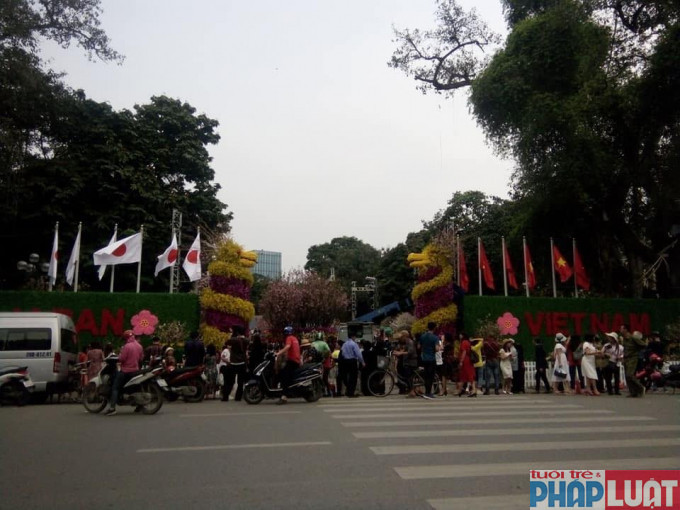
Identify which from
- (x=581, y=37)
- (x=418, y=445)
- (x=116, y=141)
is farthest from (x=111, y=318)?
(x=581, y=37)

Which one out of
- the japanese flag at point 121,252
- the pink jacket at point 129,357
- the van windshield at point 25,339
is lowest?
the pink jacket at point 129,357

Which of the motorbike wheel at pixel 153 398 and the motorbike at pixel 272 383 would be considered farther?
the motorbike at pixel 272 383

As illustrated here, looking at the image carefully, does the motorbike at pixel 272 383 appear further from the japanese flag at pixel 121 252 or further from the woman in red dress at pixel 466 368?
the japanese flag at pixel 121 252

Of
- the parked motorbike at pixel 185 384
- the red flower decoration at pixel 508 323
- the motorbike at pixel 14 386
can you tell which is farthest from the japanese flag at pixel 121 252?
the red flower decoration at pixel 508 323

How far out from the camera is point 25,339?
1465 centimetres

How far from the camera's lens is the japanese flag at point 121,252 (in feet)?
70.1

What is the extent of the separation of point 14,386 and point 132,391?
3.92 meters

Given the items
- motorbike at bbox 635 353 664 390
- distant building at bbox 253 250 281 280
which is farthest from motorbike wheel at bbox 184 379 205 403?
distant building at bbox 253 250 281 280

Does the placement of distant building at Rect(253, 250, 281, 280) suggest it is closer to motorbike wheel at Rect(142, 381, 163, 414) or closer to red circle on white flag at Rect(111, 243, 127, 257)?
red circle on white flag at Rect(111, 243, 127, 257)

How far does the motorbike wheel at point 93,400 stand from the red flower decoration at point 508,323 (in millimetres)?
15159

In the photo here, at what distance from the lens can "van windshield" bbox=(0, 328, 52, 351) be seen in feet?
47.8

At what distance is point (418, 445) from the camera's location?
8.09 metres

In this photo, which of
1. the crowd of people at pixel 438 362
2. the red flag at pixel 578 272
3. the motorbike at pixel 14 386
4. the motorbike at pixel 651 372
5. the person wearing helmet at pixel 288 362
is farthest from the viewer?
the red flag at pixel 578 272

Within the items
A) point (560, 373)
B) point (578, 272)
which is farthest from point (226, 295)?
point (578, 272)
